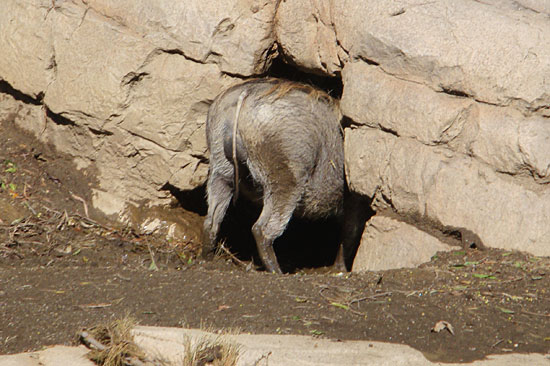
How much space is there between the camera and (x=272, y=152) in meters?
5.23

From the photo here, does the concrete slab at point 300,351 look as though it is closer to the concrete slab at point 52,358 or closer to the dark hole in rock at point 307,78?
the concrete slab at point 52,358

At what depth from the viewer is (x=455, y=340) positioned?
10.8 feet

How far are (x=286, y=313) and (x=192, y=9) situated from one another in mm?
2786

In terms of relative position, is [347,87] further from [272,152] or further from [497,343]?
[497,343]

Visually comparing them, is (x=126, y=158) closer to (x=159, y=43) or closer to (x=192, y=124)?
(x=192, y=124)

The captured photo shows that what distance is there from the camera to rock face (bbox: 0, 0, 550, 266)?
443cm

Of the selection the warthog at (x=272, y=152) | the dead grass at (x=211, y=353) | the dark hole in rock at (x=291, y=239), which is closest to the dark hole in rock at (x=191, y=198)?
the dark hole in rock at (x=291, y=239)

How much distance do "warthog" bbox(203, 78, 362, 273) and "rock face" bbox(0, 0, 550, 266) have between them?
1.04 ft

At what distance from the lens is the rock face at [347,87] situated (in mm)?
4434

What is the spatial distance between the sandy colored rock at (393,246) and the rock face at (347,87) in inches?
2.5

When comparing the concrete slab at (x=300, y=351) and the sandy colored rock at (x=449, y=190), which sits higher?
the sandy colored rock at (x=449, y=190)

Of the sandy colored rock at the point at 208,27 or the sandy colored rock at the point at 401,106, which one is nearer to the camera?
the sandy colored rock at the point at 401,106

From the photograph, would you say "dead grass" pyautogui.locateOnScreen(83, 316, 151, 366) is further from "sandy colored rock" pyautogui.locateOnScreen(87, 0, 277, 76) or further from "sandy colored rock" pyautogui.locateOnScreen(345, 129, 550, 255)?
"sandy colored rock" pyautogui.locateOnScreen(87, 0, 277, 76)

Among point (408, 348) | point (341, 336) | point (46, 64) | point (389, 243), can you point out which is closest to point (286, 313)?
point (341, 336)
